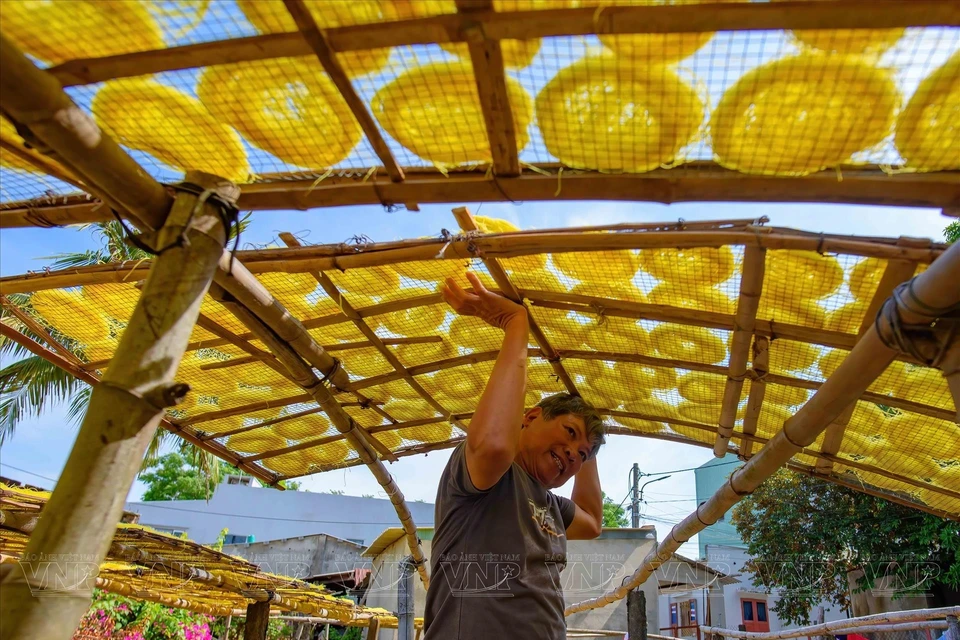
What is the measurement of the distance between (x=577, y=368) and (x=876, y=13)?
2245 millimetres

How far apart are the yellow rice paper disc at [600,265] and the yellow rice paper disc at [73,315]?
2194 mm

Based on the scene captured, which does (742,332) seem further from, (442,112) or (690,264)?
(442,112)

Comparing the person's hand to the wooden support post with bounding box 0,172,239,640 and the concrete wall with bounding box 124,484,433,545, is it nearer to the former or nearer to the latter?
the wooden support post with bounding box 0,172,239,640

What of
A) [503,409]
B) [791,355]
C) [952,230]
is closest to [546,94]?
[503,409]

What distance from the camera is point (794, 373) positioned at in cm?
290

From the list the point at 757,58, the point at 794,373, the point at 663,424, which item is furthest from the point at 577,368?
the point at 757,58

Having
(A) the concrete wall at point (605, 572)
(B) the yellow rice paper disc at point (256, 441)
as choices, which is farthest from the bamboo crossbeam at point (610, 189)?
(A) the concrete wall at point (605, 572)

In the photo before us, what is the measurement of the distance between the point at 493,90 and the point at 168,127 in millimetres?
954

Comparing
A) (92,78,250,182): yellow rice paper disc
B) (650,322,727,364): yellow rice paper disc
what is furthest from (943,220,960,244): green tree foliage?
(92,78,250,182): yellow rice paper disc

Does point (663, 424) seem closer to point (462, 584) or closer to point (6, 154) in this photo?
point (462, 584)

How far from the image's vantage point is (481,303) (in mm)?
1970

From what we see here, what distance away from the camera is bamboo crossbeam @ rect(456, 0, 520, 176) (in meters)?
1.38

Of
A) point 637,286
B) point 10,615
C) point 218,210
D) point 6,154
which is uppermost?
point 637,286

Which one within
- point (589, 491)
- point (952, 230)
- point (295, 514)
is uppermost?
point (952, 230)
